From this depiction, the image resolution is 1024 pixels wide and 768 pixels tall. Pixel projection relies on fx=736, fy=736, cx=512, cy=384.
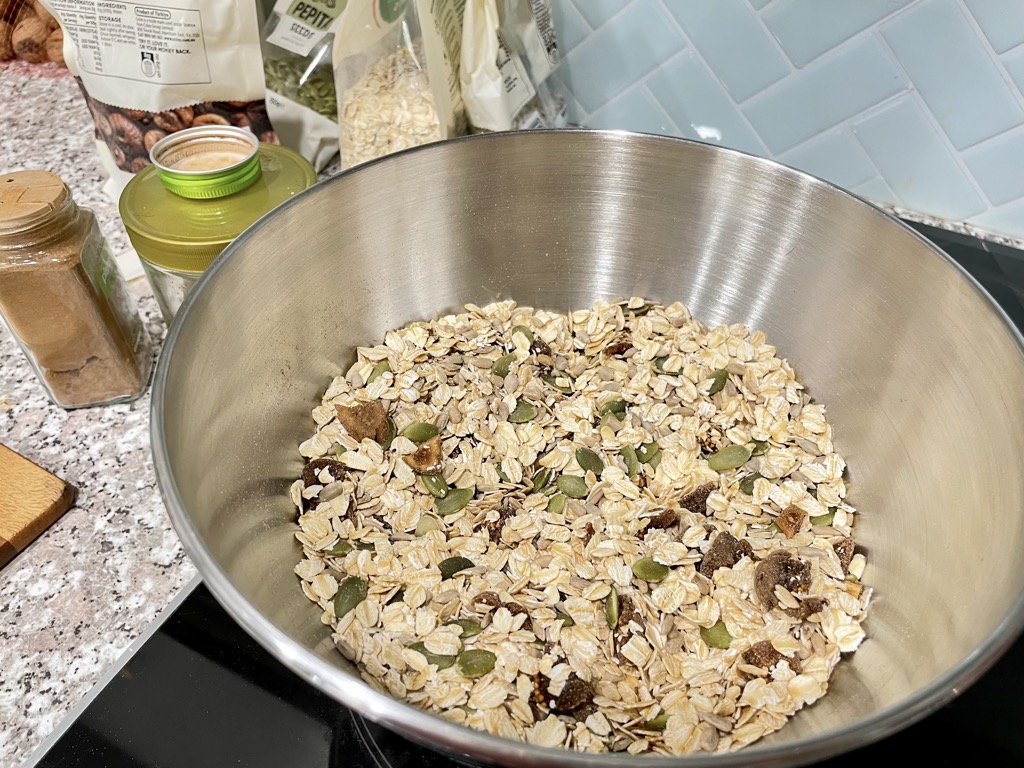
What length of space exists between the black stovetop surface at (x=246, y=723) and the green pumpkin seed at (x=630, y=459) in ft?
0.90

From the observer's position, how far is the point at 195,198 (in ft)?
2.19

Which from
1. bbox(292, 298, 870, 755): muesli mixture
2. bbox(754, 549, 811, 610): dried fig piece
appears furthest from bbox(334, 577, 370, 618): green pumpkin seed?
bbox(754, 549, 811, 610): dried fig piece

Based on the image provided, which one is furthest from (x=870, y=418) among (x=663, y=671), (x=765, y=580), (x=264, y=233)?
(x=264, y=233)

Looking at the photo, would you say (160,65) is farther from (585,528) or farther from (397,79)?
(585,528)

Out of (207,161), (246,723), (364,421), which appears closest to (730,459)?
(364,421)

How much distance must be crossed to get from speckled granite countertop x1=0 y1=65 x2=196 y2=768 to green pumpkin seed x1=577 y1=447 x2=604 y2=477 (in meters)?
0.35

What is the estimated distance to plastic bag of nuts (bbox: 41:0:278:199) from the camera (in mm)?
745

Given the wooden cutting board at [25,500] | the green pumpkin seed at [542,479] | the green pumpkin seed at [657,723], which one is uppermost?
the wooden cutting board at [25,500]

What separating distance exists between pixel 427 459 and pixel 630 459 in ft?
0.62

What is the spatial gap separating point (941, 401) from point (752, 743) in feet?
1.02

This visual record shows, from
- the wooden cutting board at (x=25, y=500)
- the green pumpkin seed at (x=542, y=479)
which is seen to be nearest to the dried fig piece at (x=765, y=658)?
the green pumpkin seed at (x=542, y=479)

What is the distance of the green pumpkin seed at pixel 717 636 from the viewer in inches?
22.5

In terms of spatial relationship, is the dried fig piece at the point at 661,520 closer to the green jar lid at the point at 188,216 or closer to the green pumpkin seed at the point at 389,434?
the green pumpkin seed at the point at 389,434

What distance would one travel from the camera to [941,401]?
0.60 meters
